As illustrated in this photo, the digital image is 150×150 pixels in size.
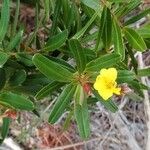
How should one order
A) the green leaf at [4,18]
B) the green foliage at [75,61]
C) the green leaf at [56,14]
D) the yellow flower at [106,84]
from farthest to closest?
the green leaf at [56,14] → the green leaf at [4,18] → the green foliage at [75,61] → the yellow flower at [106,84]

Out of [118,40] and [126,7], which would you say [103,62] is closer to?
[118,40]

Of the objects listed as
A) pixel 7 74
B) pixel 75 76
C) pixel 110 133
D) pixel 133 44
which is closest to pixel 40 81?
pixel 7 74

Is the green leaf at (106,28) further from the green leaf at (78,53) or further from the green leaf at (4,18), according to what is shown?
the green leaf at (4,18)

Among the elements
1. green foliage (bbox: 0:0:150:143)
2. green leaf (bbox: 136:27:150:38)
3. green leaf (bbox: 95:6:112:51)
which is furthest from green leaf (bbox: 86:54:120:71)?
green leaf (bbox: 136:27:150:38)

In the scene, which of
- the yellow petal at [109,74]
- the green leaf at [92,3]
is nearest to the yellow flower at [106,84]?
the yellow petal at [109,74]

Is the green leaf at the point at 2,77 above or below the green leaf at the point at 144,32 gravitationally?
below

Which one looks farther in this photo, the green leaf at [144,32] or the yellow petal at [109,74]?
the green leaf at [144,32]

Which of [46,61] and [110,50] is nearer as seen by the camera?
[46,61]

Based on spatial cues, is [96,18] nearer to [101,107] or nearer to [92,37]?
[92,37]
